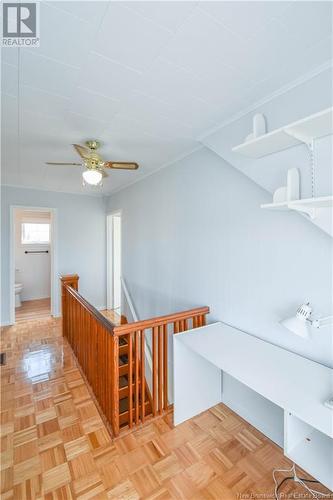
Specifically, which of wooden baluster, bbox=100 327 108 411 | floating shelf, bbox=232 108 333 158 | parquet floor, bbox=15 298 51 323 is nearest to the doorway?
parquet floor, bbox=15 298 51 323

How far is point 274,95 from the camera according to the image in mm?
1561

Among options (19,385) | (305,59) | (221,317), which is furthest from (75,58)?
(19,385)

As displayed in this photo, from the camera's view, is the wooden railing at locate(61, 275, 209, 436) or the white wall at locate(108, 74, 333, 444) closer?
the white wall at locate(108, 74, 333, 444)

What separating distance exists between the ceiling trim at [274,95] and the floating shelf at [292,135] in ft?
1.19

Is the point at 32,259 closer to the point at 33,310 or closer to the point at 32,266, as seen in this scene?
the point at 32,266

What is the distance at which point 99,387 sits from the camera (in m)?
2.03

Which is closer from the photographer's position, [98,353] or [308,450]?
[308,450]

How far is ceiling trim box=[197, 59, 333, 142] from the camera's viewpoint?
51.8 inches

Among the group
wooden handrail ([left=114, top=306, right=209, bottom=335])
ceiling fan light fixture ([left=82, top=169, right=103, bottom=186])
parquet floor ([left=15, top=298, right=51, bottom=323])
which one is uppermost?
ceiling fan light fixture ([left=82, top=169, right=103, bottom=186])

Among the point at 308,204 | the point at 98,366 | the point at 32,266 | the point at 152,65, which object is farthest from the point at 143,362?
the point at 32,266

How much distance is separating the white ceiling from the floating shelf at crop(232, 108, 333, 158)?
0.39 m

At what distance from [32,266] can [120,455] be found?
5.10 meters

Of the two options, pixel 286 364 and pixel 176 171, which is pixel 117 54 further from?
pixel 286 364

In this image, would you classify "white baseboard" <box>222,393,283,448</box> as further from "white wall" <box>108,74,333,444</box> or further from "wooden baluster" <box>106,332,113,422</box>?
"wooden baluster" <box>106,332,113,422</box>
